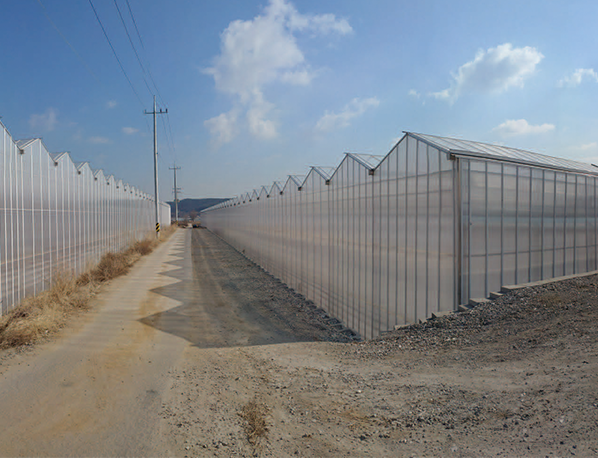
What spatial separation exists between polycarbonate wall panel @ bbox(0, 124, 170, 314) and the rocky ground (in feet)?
19.6

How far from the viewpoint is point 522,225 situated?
913 centimetres

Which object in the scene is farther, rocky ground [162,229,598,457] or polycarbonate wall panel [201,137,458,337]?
polycarbonate wall panel [201,137,458,337]

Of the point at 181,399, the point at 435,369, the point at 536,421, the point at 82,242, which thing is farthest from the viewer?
the point at 82,242

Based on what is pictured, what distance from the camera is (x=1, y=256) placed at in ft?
28.6

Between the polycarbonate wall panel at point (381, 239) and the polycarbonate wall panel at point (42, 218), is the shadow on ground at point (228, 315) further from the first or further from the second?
the polycarbonate wall panel at point (42, 218)

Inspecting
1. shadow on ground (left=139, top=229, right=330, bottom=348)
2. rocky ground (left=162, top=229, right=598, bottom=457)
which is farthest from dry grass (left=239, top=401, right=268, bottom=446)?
shadow on ground (left=139, top=229, right=330, bottom=348)

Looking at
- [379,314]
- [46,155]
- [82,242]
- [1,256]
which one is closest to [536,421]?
[379,314]

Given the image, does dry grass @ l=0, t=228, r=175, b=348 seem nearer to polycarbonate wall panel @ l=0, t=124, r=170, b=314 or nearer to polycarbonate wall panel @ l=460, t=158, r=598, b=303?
polycarbonate wall panel @ l=0, t=124, r=170, b=314

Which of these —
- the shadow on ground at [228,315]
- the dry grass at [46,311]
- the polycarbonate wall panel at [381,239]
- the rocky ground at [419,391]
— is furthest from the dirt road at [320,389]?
the polycarbonate wall panel at [381,239]

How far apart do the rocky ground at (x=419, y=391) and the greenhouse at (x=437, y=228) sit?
1.12 metres

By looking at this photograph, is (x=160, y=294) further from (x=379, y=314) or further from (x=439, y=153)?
(x=439, y=153)

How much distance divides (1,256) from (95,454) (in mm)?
7146

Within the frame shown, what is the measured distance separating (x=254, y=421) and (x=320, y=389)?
1.22m

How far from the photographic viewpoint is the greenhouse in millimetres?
7852
